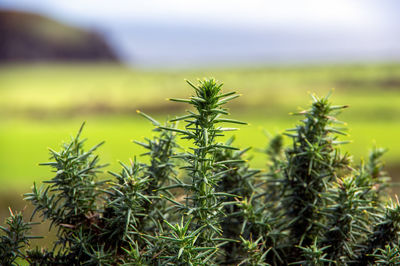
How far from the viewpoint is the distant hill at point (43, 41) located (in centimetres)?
6688

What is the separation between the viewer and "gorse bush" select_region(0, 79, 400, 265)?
2.93ft

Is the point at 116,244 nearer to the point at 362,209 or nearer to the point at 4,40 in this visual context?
the point at 362,209

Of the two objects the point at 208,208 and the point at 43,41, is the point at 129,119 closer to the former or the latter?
the point at 208,208

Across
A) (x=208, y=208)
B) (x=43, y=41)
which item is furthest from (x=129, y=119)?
(x=43, y=41)

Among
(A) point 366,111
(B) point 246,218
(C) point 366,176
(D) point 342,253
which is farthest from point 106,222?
(A) point 366,111

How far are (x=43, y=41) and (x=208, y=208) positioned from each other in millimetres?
82763

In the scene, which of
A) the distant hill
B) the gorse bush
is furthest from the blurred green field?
the distant hill

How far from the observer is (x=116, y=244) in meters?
0.98

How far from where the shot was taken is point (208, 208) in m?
0.89

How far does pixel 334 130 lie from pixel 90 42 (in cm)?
9071

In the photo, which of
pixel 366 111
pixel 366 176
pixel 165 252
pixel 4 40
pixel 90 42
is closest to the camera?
pixel 165 252

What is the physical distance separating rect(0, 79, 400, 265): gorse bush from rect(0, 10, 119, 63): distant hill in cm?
7152

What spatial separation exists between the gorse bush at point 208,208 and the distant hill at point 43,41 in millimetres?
71523

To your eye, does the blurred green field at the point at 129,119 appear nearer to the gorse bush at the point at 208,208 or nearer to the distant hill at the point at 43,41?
the gorse bush at the point at 208,208
